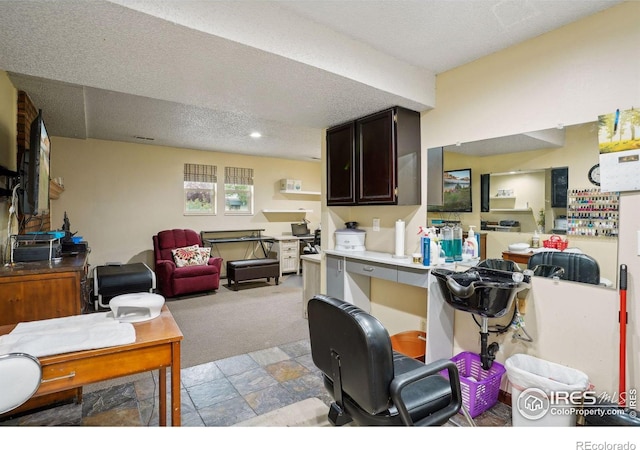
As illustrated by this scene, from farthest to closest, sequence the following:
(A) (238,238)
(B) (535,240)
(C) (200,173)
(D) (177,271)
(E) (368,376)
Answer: (A) (238,238) → (C) (200,173) → (D) (177,271) → (B) (535,240) → (E) (368,376)

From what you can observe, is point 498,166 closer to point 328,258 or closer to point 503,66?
point 503,66

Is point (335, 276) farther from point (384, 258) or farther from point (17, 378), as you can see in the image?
point (17, 378)

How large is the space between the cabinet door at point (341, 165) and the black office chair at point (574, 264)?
64.4 inches

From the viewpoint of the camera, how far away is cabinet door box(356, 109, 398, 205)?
2850 mm

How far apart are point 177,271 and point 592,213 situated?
16.0ft

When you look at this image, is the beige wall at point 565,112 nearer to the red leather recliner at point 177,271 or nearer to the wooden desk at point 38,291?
the wooden desk at point 38,291

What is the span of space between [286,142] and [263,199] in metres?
1.83

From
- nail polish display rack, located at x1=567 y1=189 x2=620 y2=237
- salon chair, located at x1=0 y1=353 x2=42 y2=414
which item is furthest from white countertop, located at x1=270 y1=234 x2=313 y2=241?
salon chair, located at x1=0 y1=353 x2=42 y2=414

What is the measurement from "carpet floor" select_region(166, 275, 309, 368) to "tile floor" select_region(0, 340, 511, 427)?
10.6 inches

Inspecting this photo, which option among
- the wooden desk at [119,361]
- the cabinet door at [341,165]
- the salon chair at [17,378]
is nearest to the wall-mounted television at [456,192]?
the cabinet door at [341,165]

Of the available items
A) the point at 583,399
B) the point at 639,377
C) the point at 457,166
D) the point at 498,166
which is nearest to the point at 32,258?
the point at 457,166

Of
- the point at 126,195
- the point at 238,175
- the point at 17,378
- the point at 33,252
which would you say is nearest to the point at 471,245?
the point at 17,378

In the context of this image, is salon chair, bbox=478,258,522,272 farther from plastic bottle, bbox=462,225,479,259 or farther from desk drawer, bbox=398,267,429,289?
desk drawer, bbox=398,267,429,289

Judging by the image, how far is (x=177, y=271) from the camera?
16.3 feet
